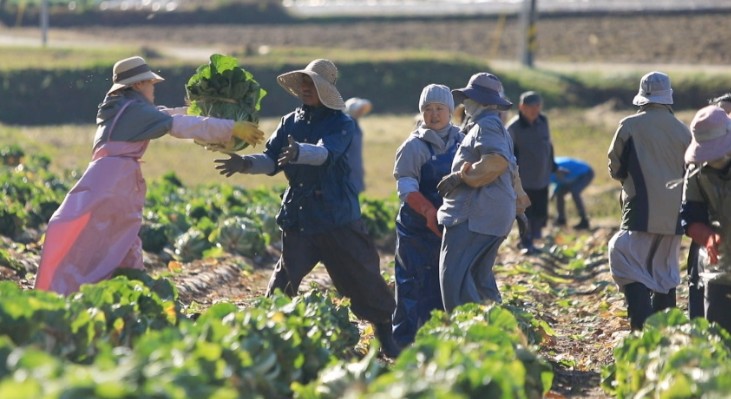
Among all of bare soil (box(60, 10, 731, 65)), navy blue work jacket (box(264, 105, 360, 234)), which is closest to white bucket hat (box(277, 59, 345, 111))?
navy blue work jacket (box(264, 105, 360, 234))

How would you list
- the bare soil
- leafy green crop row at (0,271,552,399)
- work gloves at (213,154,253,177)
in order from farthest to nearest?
1. the bare soil
2. work gloves at (213,154,253,177)
3. leafy green crop row at (0,271,552,399)

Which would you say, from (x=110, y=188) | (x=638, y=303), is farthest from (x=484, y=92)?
(x=110, y=188)

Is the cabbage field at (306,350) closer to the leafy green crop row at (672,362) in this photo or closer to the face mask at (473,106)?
the leafy green crop row at (672,362)

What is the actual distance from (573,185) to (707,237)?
32.3 ft

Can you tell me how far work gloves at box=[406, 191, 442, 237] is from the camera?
29.9ft

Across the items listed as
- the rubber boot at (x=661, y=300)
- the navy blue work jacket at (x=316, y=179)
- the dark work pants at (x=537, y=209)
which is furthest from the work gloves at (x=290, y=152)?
the dark work pants at (x=537, y=209)

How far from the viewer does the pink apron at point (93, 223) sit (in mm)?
8094

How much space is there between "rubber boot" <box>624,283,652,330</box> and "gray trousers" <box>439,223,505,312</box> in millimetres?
1077

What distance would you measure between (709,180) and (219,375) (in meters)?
3.32

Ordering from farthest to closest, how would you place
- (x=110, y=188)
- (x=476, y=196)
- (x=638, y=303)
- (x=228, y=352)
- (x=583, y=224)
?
(x=583, y=224)
(x=638, y=303)
(x=476, y=196)
(x=110, y=188)
(x=228, y=352)

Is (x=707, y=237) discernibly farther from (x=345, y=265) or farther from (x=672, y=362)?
(x=345, y=265)

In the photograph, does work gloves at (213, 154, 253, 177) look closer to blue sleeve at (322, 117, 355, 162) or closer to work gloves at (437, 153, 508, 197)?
blue sleeve at (322, 117, 355, 162)

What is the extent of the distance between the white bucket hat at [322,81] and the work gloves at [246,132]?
493 millimetres

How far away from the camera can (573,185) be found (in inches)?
703
